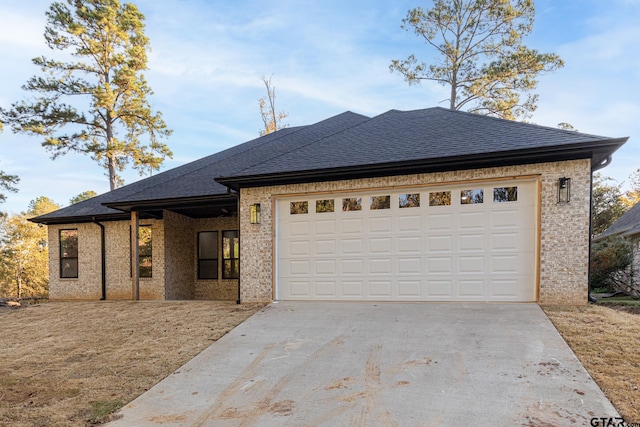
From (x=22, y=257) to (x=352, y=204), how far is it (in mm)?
27385

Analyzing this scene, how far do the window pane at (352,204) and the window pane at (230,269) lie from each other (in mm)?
5245

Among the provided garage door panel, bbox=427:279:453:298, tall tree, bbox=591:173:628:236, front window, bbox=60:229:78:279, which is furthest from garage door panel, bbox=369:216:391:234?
tall tree, bbox=591:173:628:236

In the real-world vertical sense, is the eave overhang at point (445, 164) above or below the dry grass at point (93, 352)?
above

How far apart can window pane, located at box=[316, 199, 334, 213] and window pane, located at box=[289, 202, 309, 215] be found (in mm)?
258

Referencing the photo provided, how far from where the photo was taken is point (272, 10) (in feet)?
49.3

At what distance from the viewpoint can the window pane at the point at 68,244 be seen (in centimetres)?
1252

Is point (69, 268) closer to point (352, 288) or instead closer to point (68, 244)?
point (68, 244)

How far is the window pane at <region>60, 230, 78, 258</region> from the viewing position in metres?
12.5

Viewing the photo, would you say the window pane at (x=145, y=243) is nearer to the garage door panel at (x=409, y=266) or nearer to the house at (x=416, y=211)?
the house at (x=416, y=211)

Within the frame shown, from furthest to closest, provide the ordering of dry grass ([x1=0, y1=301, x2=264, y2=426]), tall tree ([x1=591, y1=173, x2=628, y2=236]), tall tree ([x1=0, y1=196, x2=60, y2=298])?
tall tree ([x1=0, y1=196, x2=60, y2=298])
tall tree ([x1=591, y1=173, x2=628, y2=236])
dry grass ([x1=0, y1=301, x2=264, y2=426])

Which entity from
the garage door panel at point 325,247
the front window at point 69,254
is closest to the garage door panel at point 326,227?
the garage door panel at point 325,247

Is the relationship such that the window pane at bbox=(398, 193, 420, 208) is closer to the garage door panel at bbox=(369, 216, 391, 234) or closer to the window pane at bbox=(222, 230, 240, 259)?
the garage door panel at bbox=(369, 216, 391, 234)

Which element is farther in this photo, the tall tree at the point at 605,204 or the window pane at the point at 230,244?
the tall tree at the point at 605,204

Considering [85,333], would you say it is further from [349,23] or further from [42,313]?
[349,23]
